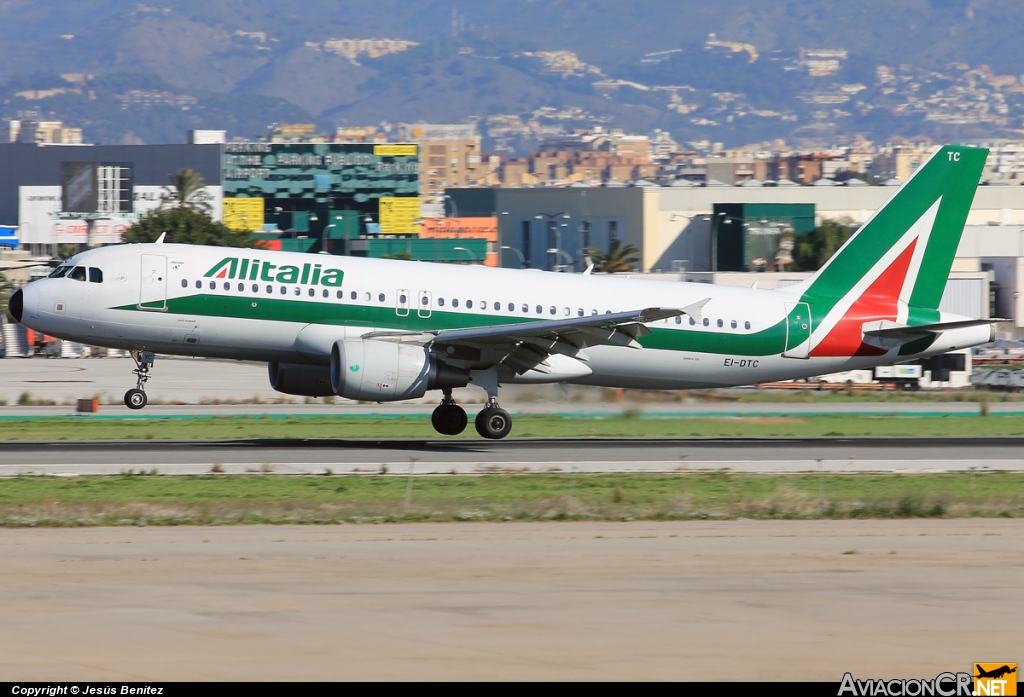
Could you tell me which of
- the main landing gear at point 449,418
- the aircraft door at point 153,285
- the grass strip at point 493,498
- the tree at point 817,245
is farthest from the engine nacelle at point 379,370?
the tree at point 817,245

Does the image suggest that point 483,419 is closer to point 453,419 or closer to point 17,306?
point 453,419

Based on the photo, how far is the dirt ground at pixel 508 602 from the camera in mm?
13586

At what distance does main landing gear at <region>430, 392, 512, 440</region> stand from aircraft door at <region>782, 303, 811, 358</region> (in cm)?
776

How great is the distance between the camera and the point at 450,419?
35375 millimetres

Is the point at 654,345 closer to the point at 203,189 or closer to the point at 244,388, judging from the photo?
the point at 244,388

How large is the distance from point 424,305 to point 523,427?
29.0ft

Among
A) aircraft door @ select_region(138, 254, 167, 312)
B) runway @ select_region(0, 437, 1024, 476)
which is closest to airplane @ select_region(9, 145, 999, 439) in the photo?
aircraft door @ select_region(138, 254, 167, 312)

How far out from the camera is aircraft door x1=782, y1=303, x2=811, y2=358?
36.1 meters

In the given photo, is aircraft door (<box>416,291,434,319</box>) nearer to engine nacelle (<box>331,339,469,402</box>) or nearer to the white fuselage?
the white fuselage

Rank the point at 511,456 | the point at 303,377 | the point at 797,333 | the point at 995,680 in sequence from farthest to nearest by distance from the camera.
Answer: the point at 797,333, the point at 303,377, the point at 511,456, the point at 995,680

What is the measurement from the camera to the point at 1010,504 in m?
24.6

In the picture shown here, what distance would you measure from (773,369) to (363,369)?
11.6 metres

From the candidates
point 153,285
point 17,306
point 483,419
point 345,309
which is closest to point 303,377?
point 345,309

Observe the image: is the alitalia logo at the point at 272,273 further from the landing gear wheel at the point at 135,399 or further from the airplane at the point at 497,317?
the landing gear wheel at the point at 135,399
